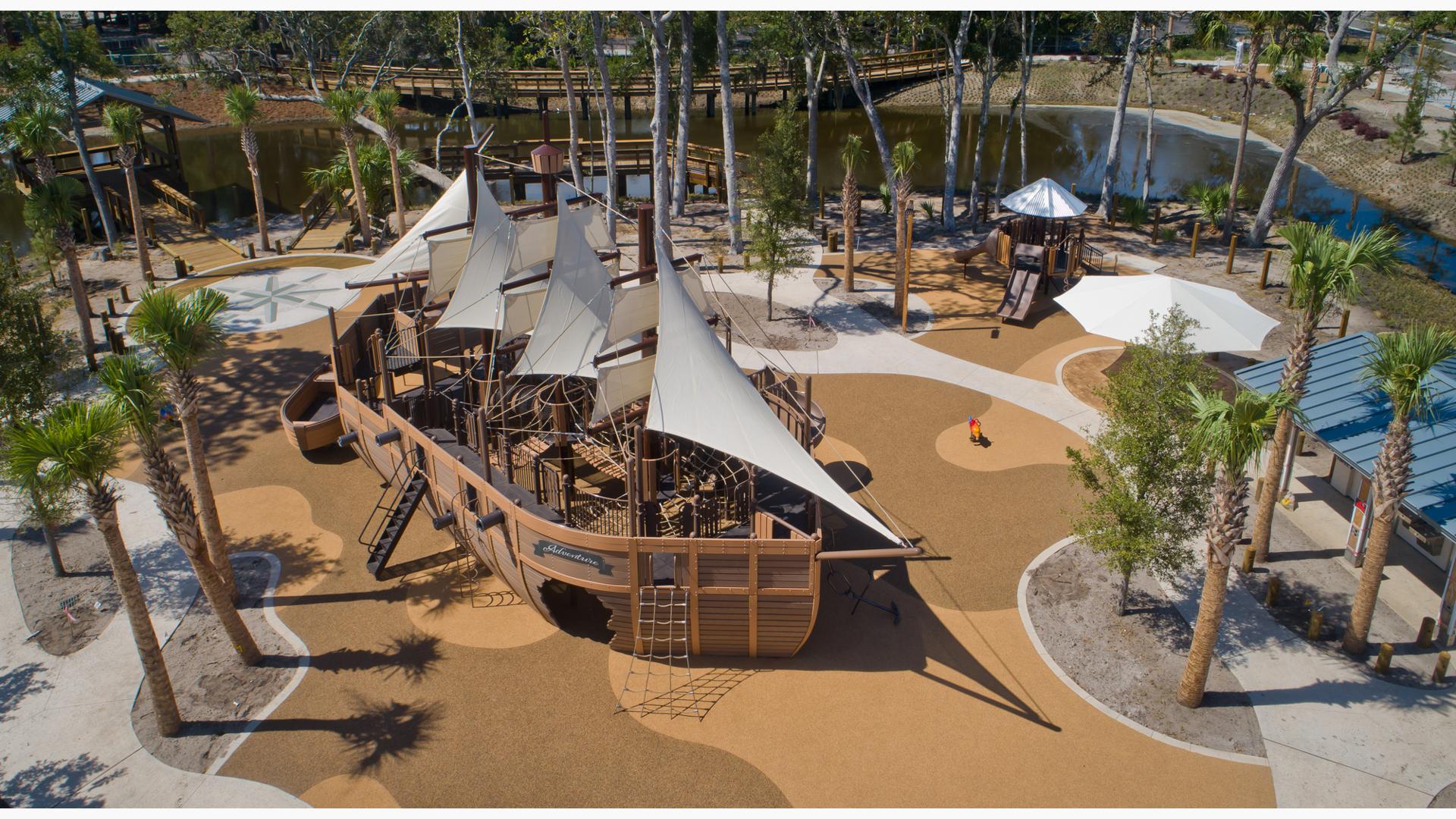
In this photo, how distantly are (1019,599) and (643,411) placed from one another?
8.40m

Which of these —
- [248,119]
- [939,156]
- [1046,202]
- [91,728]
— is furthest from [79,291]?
[939,156]

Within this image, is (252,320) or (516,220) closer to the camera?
(516,220)

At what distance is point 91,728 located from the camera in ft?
54.6

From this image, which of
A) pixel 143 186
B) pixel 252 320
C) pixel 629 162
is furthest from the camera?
pixel 629 162

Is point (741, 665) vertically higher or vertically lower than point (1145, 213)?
lower

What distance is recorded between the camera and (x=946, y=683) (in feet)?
57.1

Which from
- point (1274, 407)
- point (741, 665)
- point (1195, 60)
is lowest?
point (741, 665)

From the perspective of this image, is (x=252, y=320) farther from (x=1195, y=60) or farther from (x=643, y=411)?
(x=1195, y=60)

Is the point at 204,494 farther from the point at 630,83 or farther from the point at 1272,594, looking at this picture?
the point at 630,83

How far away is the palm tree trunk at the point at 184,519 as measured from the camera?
632 inches

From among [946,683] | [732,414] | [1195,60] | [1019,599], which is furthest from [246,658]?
[1195,60]

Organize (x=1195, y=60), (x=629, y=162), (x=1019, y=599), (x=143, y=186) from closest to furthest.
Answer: (x=1019, y=599) → (x=143, y=186) → (x=629, y=162) → (x=1195, y=60)

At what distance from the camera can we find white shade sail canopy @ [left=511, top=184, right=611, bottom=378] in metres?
20.0

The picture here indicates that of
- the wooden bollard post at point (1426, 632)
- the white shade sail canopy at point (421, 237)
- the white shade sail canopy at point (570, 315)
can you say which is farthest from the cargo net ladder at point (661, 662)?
the wooden bollard post at point (1426, 632)
